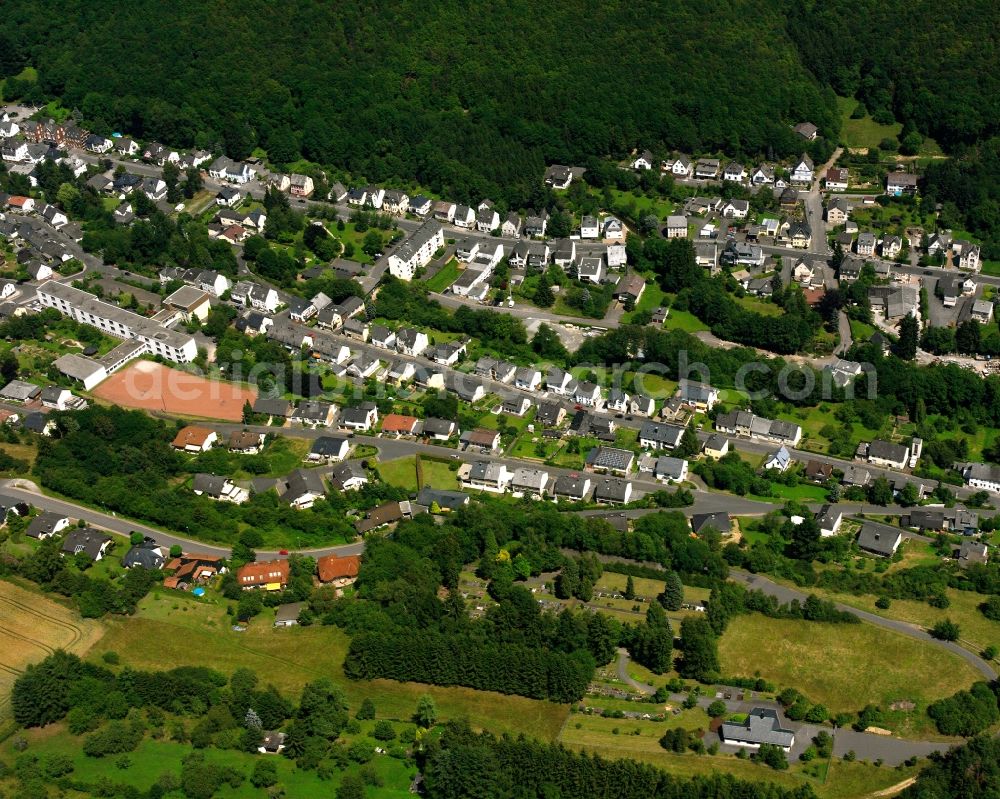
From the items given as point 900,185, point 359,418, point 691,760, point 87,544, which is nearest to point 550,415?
point 359,418

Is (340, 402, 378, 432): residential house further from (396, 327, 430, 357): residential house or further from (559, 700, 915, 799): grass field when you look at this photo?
(559, 700, 915, 799): grass field

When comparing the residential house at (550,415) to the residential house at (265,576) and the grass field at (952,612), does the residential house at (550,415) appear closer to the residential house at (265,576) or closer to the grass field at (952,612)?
the residential house at (265,576)

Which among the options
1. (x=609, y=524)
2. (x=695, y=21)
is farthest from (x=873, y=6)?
(x=609, y=524)

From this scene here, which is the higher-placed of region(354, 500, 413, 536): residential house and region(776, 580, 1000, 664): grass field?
region(776, 580, 1000, 664): grass field

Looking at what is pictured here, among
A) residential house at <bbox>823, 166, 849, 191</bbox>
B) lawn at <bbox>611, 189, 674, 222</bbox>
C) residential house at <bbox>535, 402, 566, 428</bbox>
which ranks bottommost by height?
residential house at <bbox>535, 402, 566, 428</bbox>

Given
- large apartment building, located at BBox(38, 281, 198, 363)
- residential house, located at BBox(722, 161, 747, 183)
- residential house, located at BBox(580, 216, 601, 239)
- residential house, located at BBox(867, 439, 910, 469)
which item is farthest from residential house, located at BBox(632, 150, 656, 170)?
large apartment building, located at BBox(38, 281, 198, 363)
